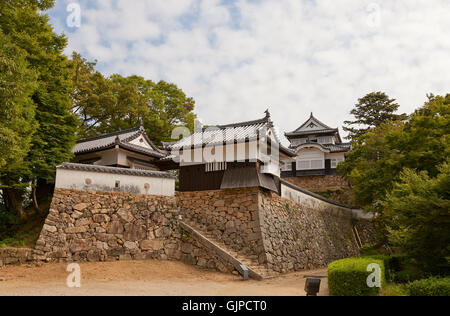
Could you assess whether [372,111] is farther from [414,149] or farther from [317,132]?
[414,149]

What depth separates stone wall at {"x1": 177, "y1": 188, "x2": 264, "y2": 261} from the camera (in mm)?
17359

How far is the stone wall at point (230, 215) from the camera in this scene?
17.4 meters

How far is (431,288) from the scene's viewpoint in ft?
29.3

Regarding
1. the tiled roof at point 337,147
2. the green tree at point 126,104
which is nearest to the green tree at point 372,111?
the tiled roof at point 337,147

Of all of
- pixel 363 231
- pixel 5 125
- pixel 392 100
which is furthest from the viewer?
pixel 392 100

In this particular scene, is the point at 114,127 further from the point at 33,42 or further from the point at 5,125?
the point at 5,125

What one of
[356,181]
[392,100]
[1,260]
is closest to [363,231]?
[356,181]

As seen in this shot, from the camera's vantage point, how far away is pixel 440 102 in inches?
613

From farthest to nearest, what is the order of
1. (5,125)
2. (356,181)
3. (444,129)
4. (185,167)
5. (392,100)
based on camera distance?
(392,100) < (356,181) < (185,167) < (444,129) < (5,125)

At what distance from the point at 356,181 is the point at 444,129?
8.97m

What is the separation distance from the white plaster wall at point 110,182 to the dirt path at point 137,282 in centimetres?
328

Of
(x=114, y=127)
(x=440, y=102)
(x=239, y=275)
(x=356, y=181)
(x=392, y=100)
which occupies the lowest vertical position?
(x=239, y=275)

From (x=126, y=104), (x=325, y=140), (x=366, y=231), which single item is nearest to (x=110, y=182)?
(x=126, y=104)
